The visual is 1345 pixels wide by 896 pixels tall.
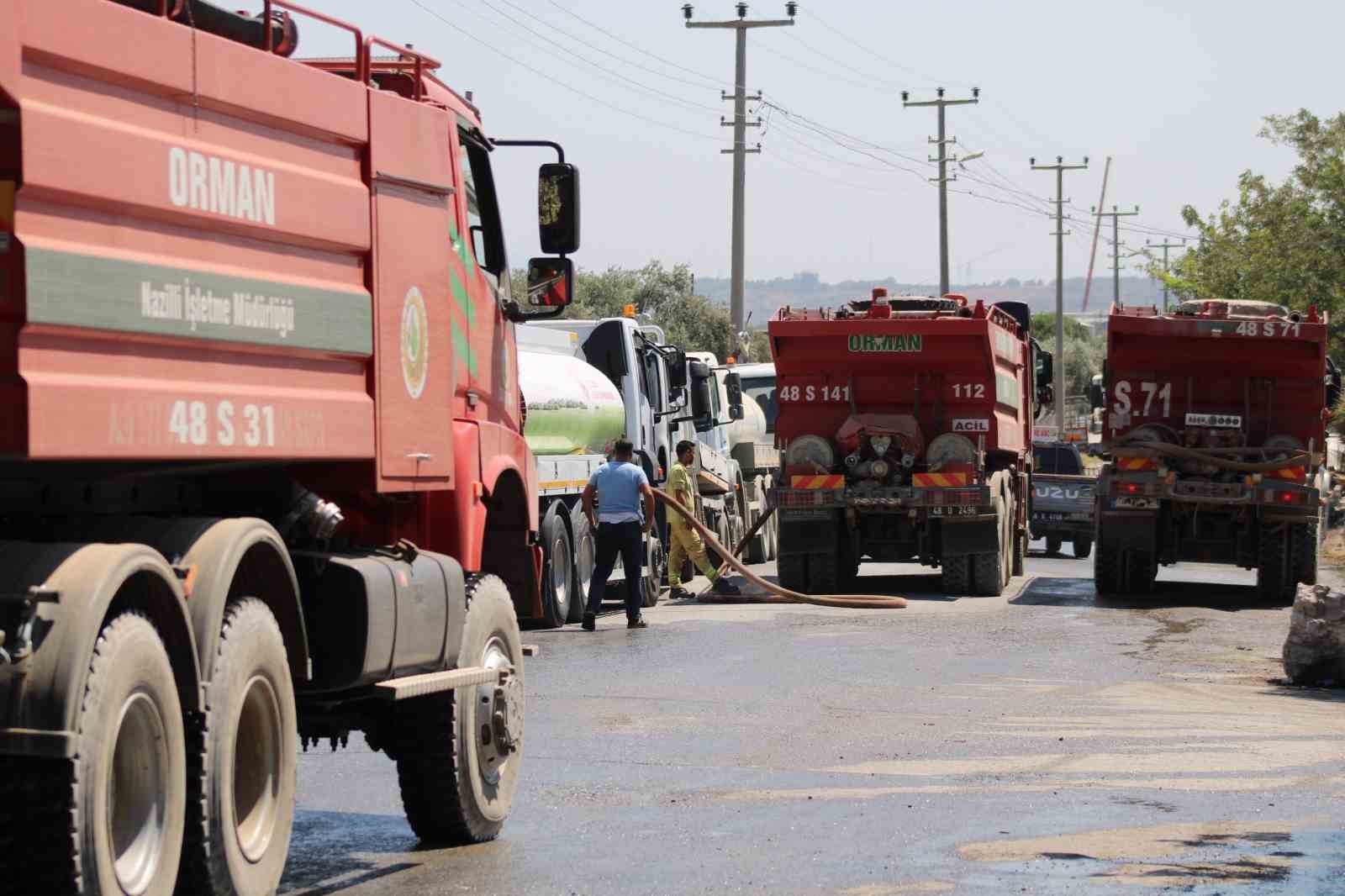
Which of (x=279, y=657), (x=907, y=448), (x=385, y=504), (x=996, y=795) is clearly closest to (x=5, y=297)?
(x=279, y=657)

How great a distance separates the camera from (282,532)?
24.1 ft

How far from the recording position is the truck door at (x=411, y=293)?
754cm

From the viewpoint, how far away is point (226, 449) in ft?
20.5

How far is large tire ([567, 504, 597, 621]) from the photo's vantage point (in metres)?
19.1

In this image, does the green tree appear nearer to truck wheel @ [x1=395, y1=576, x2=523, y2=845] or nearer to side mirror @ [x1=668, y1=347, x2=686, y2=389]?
side mirror @ [x1=668, y1=347, x2=686, y2=389]

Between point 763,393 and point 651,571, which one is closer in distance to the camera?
point 651,571

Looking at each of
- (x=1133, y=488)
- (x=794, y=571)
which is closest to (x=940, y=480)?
(x=794, y=571)

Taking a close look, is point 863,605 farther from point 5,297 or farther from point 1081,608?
point 5,297

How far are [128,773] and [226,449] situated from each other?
106 cm

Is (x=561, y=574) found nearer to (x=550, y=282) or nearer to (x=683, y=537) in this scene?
(x=683, y=537)

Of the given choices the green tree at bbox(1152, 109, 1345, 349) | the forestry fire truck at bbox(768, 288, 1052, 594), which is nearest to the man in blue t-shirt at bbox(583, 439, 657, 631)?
the forestry fire truck at bbox(768, 288, 1052, 594)

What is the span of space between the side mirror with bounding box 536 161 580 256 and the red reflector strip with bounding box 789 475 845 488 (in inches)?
491

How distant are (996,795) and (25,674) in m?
5.00

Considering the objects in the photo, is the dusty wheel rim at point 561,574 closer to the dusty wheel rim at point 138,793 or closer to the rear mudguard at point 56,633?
the dusty wheel rim at point 138,793
